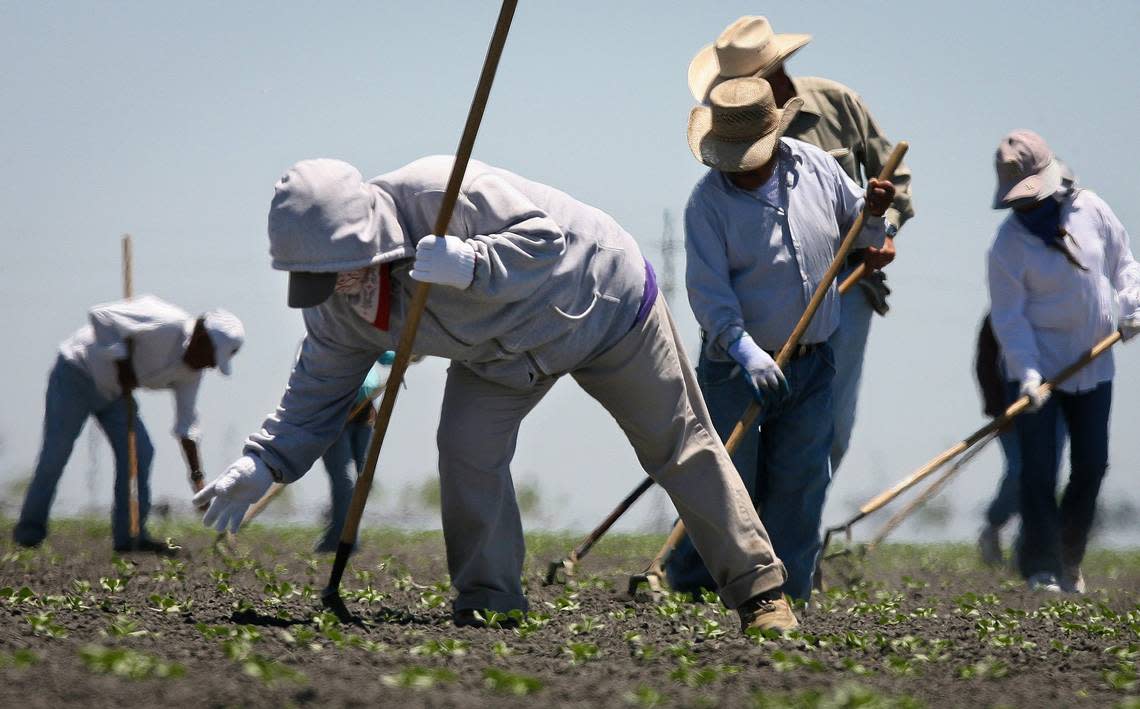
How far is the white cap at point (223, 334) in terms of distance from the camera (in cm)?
887

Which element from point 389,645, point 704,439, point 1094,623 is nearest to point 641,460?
point 704,439

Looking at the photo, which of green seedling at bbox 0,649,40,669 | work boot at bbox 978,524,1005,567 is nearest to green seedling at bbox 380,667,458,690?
green seedling at bbox 0,649,40,669

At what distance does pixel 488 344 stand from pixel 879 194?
201cm

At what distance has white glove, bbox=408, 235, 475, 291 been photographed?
4.71 metres

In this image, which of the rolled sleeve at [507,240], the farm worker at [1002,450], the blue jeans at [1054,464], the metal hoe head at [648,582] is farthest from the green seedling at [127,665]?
the farm worker at [1002,450]

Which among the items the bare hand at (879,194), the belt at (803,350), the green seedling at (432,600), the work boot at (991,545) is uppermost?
the bare hand at (879,194)

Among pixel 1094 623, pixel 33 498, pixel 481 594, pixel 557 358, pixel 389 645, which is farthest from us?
pixel 33 498

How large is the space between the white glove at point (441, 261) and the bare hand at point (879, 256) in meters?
2.52

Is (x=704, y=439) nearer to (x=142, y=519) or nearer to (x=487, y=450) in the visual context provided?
(x=487, y=450)

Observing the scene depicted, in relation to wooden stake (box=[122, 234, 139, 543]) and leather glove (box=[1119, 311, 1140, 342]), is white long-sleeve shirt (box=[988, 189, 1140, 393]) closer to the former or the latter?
leather glove (box=[1119, 311, 1140, 342])

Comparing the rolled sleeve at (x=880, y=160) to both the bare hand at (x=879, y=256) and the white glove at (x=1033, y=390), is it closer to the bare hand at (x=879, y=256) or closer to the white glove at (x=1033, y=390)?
the bare hand at (x=879, y=256)

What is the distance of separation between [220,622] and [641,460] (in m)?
1.47

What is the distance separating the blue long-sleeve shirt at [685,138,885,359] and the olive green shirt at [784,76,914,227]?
2.05 feet

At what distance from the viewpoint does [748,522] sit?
18.0ft
